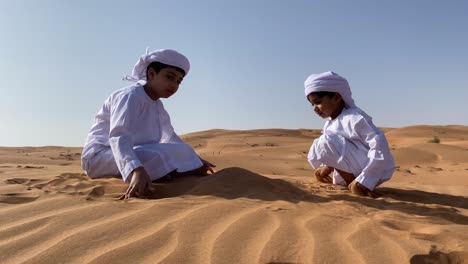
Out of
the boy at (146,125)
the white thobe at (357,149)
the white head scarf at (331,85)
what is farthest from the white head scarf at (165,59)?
the white thobe at (357,149)

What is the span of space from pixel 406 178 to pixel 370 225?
13.0 feet

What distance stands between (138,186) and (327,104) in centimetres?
189

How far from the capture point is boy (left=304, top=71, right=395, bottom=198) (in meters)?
3.62

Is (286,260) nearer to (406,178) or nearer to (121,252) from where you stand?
(121,252)

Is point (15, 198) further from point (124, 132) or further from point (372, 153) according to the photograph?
point (372, 153)

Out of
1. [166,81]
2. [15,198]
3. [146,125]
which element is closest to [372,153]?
Result: [166,81]

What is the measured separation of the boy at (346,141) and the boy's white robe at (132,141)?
116 centimetres

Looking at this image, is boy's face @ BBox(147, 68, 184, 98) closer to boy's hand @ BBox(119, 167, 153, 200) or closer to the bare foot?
boy's hand @ BBox(119, 167, 153, 200)

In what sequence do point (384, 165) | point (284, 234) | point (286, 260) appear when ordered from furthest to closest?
point (384, 165) → point (284, 234) → point (286, 260)

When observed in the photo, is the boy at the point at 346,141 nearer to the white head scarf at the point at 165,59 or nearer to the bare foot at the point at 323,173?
the bare foot at the point at 323,173

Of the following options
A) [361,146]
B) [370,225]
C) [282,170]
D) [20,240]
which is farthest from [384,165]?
[282,170]

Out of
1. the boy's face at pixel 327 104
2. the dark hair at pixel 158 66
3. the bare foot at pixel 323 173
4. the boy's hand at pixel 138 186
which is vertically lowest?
the bare foot at pixel 323 173

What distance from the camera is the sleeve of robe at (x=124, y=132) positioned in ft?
10.5

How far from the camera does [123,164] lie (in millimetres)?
3234
